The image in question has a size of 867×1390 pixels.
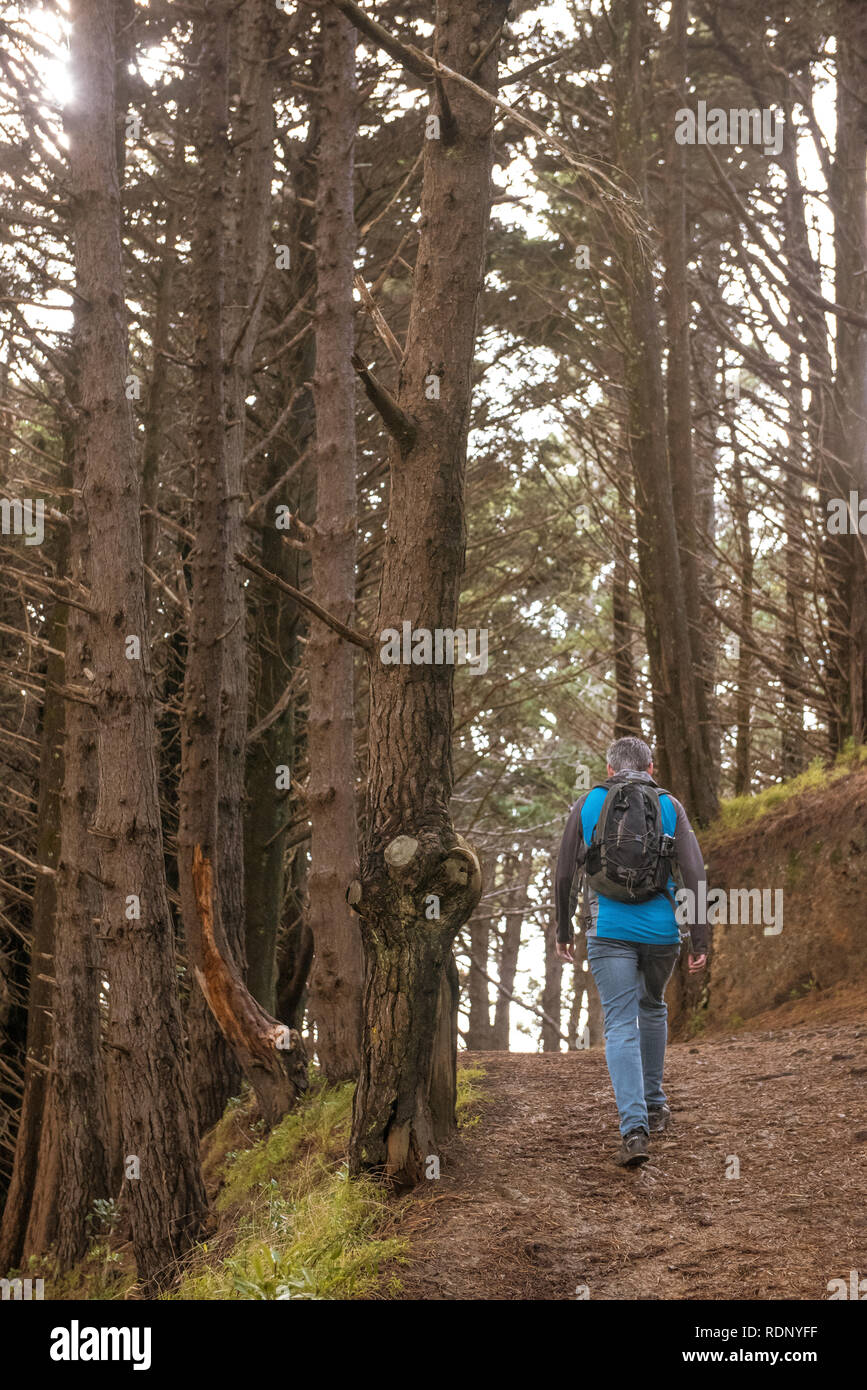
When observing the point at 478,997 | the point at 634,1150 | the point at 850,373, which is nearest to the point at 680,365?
the point at 850,373

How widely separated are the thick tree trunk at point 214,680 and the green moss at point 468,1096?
1.26m

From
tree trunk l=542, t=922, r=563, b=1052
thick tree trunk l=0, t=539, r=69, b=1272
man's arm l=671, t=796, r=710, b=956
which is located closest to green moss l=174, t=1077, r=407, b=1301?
man's arm l=671, t=796, r=710, b=956

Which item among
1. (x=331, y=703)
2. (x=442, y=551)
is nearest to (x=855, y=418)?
(x=331, y=703)

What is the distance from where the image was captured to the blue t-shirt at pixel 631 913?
5977 mm

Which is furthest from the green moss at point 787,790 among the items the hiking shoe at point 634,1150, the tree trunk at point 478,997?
the tree trunk at point 478,997

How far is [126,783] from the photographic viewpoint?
7430 mm

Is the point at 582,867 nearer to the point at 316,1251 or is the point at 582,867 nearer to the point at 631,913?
the point at 631,913

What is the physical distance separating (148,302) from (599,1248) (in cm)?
1074

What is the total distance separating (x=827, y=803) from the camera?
10.2m

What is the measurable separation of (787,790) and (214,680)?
5202mm

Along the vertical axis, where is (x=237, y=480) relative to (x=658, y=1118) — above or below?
above

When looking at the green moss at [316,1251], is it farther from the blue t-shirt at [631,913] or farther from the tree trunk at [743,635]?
the tree trunk at [743,635]

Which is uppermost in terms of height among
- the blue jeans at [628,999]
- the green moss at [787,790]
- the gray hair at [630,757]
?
the green moss at [787,790]
